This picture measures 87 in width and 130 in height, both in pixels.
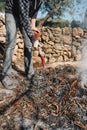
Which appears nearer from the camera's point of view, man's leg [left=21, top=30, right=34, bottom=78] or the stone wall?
man's leg [left=21, top=30, right=34, bottom=78]

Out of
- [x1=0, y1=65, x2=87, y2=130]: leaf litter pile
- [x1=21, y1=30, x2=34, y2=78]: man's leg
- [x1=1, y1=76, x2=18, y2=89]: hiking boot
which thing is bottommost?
[x1=0, y1=65, x2=87, y2=130]: leaf litter pile

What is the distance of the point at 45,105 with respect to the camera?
145 inches

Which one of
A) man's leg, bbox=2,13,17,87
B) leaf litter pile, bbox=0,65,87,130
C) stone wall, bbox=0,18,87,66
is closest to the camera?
leaf litter pile, bbox=0,65,87,130

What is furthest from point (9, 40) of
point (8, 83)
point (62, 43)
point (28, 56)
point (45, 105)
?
point (62, 43)

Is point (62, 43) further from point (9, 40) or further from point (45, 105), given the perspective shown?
point (45, 105)

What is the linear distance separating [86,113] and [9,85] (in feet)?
4.56

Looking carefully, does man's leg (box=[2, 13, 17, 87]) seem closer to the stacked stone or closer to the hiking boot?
the hiking boot

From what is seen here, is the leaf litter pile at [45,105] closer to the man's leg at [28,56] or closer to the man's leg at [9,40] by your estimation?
the man's leg at [28,56]

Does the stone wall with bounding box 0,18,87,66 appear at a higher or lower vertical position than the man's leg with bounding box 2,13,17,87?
lower

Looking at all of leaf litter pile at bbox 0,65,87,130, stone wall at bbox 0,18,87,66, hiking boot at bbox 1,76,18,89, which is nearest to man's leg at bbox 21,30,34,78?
leaf litter pile at bbox 0,65,87,130

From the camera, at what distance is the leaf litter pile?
127 inches


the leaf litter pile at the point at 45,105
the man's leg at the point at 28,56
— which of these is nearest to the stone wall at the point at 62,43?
the man's leg at the point at 28,56

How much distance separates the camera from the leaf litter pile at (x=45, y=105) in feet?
10.6

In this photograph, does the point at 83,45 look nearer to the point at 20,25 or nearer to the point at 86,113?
the point at 20,25
